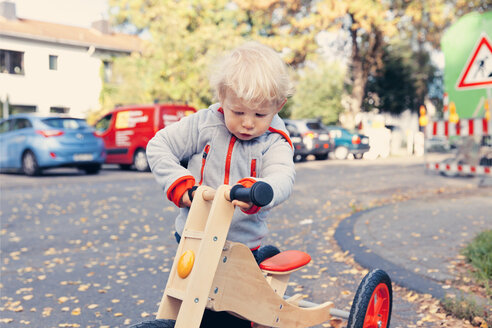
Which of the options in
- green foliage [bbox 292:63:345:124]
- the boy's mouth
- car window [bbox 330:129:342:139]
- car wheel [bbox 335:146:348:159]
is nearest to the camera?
the boy's mouth

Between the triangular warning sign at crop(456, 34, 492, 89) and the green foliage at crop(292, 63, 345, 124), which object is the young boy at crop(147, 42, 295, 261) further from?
the green foliage at crop(292, 63, 345, 124)

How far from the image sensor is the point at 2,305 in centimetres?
404

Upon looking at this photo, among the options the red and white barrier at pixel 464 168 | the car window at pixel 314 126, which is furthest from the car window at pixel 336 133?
the red and white barrier at pixel 464 168

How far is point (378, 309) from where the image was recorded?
114 inches

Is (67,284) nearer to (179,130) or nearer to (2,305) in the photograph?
(2,305)

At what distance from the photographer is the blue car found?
44.0ft

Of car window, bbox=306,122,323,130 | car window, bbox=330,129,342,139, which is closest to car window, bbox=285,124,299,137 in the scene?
car window, bbox=306,122,323,130

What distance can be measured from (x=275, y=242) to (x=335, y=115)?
32196 millimetres

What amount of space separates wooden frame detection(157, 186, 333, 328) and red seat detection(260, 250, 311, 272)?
4.0 inches

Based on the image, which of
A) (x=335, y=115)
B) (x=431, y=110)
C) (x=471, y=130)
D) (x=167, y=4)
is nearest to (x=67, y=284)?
(x=471, y=130)

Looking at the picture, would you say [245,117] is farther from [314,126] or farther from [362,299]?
[314,126]

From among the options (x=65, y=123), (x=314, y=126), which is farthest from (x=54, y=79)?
(x=65, y=123)

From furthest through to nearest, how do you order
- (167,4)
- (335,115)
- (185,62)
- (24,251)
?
(335,115) → (167,4) → (185,62) → (24,251)

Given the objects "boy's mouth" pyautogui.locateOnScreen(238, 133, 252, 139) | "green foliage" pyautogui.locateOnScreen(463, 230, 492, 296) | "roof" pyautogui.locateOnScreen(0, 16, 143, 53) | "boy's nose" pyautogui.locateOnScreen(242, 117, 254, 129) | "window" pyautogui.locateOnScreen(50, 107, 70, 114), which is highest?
"roof" pyautogui.locateOnScreen(0, 16, 143, 53)
